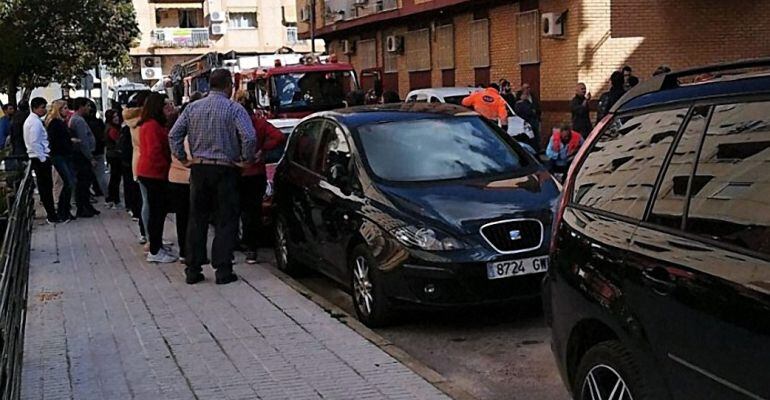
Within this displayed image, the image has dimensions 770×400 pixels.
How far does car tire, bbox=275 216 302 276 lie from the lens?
9406 millimetres

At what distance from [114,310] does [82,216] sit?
7006 mm

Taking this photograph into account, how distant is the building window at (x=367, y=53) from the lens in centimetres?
3397

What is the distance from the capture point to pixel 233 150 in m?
8.76

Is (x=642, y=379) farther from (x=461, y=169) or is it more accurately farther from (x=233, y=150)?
(x=233, y=150)

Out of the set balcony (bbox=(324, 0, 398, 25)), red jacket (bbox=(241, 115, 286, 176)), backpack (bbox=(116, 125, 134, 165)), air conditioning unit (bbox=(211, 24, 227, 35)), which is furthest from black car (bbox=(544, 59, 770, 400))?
air conditioning unit (bbox=(211, 24, 227, 35))

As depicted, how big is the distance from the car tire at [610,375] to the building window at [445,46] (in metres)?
23.2

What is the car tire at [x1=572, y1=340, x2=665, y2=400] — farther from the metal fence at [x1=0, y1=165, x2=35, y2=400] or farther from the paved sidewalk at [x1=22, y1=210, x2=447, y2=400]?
the metal fence at [x1=0, y1=165, x2=35, y2=400]

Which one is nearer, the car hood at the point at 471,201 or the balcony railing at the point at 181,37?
the car hood at the point at 471,201

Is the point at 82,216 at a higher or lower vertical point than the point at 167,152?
lower

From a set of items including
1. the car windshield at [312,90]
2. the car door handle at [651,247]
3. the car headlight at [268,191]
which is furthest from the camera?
the car windshield at [312,90]

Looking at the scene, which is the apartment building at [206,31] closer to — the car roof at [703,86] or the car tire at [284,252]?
the car tire at [284,252]

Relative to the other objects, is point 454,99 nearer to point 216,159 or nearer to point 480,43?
point 480,43

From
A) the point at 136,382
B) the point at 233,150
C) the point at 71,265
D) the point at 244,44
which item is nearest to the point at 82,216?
the point at 71,265

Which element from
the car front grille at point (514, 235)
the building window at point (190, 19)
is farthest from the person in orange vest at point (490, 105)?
the building window at point (190, 19)
